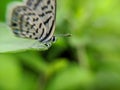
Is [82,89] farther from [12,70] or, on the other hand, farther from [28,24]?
[28,24]

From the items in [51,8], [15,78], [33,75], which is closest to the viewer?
[51,8]

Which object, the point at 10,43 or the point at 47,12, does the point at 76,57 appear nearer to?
the point at 47,12


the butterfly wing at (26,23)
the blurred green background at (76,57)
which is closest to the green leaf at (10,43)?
the butterfly wing at (26,23)

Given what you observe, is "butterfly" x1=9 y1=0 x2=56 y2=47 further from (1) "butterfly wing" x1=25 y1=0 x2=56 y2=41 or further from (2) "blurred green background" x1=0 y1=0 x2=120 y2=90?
(2) "blurred green background" x1=0 y1=0 x2=120 y2=90

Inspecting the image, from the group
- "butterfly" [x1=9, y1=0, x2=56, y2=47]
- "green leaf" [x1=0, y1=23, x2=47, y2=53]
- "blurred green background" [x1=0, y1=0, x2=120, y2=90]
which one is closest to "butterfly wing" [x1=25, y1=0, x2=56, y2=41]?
"butterfly" [x1=9, y1=0, x2=56, y2=47]

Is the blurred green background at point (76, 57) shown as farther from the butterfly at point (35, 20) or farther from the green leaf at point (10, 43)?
the green leaf at point (10, 43)

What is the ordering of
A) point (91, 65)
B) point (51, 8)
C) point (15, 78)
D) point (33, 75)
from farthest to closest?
1. point (91, 65)
2. point (33, 75)
3. point (15, 78)
4. point (51, 8)

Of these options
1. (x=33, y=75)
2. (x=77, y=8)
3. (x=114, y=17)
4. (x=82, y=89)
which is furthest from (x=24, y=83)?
(x=114, y=17)
